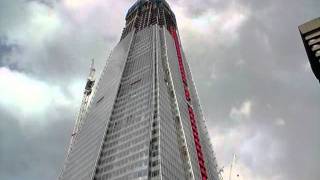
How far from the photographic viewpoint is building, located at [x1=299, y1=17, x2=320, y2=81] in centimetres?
6675

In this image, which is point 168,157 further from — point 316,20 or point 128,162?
point 316,20

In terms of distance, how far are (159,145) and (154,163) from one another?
11388mm

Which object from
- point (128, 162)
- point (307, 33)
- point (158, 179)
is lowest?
point (307, 33)

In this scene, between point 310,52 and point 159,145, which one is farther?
point 159,145

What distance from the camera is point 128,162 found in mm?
199125

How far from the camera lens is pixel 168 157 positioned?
200 metres

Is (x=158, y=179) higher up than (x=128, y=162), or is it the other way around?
(x=128, y=162)

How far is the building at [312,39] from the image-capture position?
6675 centimetres

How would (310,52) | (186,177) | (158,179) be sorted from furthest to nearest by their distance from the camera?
1. (186,177)
2. (158,179)
3. (310,52)

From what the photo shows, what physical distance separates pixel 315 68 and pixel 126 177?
13214 centimetres

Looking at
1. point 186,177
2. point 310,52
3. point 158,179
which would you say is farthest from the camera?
point 186,177

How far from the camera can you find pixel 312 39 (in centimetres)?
6838

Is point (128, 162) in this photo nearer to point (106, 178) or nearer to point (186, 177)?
point (106, 178)

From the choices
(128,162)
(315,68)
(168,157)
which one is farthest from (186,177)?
(315,68)
